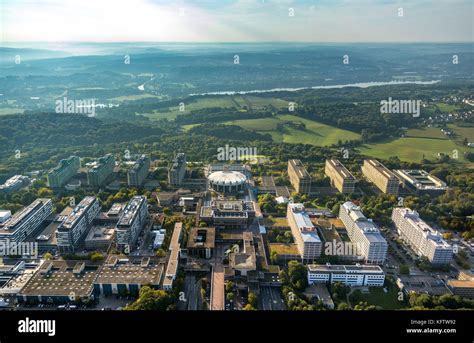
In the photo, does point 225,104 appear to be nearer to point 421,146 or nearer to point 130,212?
point 421,146

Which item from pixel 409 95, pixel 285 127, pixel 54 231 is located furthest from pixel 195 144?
pixel 409 95

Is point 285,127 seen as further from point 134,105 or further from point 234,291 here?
point 234,291

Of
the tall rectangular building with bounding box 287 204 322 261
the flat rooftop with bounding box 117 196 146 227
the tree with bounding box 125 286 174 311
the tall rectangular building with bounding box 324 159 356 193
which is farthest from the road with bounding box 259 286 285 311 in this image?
the tall rectangular building with bounding box 324 159 356 193

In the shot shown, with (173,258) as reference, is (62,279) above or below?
below

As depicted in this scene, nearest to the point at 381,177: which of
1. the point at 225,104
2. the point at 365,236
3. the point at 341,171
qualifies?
the point at 341,171

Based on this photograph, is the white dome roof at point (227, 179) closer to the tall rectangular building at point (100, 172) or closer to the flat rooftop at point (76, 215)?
the tall rectangular building at point (100, 172)

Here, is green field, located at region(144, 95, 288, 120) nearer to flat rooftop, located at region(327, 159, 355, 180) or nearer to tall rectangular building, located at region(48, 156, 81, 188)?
tall rectangular building, located at region(48, 156, 81, 188)
